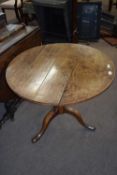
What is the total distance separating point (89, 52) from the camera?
54.9 inches

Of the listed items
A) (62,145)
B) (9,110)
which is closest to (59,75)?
(62,145)

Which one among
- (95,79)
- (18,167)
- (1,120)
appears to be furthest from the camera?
(1,120)

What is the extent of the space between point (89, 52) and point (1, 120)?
99cm

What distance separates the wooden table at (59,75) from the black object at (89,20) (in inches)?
60.4

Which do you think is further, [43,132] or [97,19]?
[97,19]

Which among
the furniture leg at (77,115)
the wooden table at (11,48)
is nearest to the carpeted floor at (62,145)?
the furniture leg at (77,115)

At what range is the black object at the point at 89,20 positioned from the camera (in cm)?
272

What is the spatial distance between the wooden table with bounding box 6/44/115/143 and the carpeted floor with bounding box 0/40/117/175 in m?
0.14

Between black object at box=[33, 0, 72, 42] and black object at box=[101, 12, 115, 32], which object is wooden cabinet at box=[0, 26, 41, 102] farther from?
black object at box=[101, 12, 115, 32]

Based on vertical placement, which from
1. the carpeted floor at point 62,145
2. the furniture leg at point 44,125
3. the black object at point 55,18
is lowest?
A: the carpeted floor at point 62,145

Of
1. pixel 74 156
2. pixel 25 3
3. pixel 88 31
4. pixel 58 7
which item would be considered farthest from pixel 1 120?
pixel 25 3

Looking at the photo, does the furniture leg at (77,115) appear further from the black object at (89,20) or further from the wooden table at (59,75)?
the black object at (89,20)

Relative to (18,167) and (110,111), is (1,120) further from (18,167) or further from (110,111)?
(110,111)

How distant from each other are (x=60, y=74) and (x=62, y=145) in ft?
2.11
